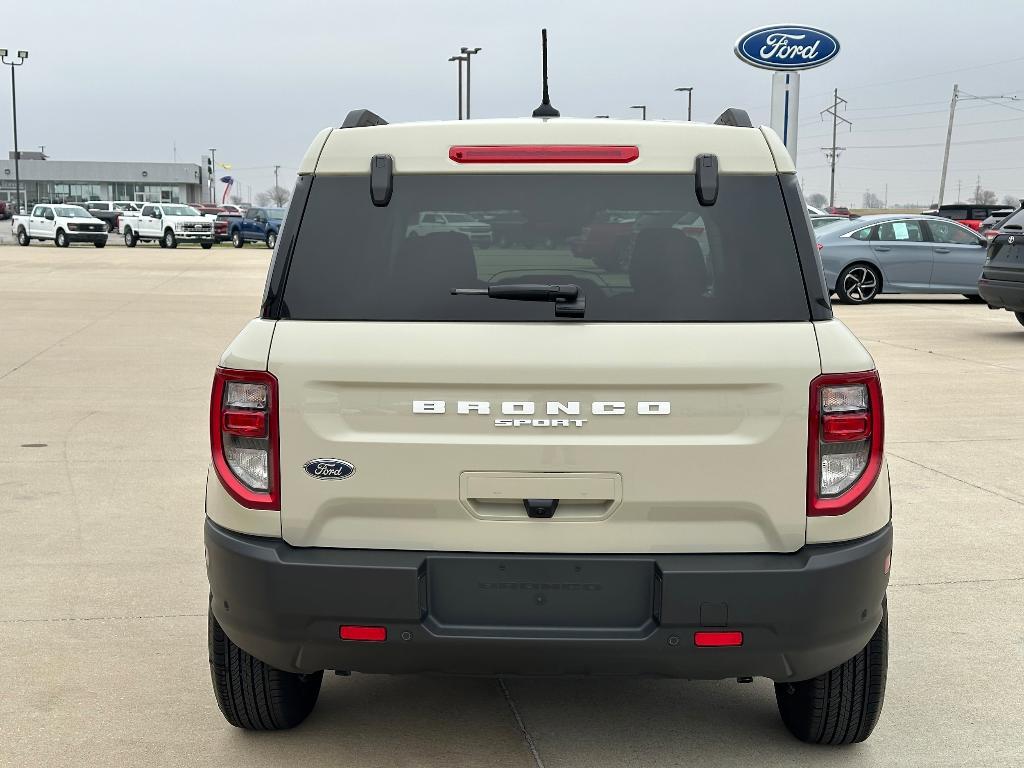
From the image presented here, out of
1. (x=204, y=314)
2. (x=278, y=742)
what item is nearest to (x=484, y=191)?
(x=278, y=742)

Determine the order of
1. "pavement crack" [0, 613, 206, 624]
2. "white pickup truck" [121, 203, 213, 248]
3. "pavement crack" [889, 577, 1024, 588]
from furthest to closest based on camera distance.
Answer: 1. "white pickup truck" [121, 203, 213, 248]
2. "pavement crack" [889, 577, 1024, 588]
3. "pavement crack" [0, 613, 206, 624]

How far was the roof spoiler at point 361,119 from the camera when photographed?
11.9ft

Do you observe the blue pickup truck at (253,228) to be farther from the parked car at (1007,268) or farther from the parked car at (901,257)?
the parked car at (1007,268)

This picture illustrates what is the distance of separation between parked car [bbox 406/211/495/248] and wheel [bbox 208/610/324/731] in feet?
4.19

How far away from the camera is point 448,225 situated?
349 cm

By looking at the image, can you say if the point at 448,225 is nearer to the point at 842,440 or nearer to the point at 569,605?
the point at 569,605

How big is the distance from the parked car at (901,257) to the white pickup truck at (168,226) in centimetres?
3114

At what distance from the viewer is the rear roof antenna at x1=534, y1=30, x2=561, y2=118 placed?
3961mm

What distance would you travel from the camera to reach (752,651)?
3.25 meters

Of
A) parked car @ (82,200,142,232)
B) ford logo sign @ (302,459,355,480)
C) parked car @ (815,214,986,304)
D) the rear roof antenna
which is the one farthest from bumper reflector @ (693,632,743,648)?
parked car @ (82,200,142,232)

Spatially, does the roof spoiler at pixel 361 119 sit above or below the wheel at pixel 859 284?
above

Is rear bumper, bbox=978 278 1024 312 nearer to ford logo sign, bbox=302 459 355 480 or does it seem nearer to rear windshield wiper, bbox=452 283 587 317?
rear windshield wiper, bbox=452 283 587 317

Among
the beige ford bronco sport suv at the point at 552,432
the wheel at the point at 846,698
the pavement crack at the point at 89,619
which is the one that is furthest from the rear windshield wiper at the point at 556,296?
the pavement crack at the point at 89,619

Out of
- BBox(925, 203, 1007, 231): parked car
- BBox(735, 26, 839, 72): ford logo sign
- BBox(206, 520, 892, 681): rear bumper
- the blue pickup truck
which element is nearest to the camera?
BBox(206, 520, 892, 681): rear bumper
